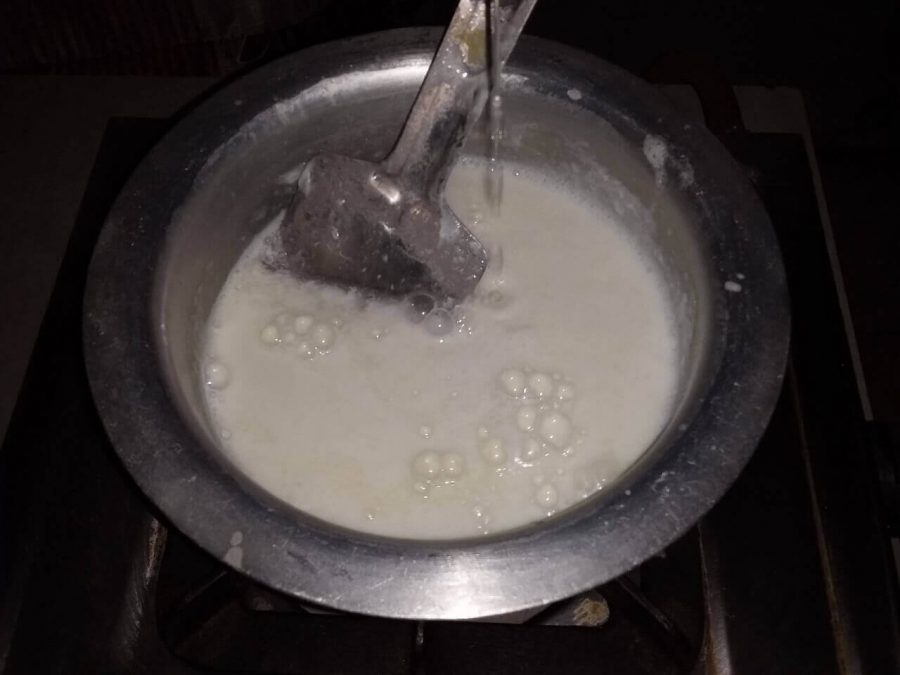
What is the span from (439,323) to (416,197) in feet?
0.55

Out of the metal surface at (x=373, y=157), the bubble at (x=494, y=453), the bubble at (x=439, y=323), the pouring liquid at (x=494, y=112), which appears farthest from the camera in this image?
the bubble at (x=439, y=323)

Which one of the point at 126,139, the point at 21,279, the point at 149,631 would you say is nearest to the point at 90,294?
the point at 149,631

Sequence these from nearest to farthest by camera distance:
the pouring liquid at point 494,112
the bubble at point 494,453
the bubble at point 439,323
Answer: the pouring liquid at point 494,112
the bubble at point 494,453
the bubble at point 439,323

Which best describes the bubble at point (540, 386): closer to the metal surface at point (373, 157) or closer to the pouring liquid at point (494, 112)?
the metal surface at point (373, 157)

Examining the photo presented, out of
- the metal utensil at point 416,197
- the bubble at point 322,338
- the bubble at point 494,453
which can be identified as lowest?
the bubble at point 494,453

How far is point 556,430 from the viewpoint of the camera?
92 cm

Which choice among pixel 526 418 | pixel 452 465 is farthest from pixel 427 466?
pixel 526 418

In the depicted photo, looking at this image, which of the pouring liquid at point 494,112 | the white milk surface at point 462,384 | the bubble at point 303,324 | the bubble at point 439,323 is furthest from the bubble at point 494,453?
the pouring liquid at point 494,112

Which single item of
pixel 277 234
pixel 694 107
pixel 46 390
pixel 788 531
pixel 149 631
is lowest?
pixel 149 631

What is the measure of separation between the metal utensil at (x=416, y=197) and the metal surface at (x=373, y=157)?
0.09 m

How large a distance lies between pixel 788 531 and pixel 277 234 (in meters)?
0.71

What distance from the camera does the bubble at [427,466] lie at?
2.90 feet

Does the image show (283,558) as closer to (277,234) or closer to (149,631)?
(149,631)

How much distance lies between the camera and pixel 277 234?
106cm
